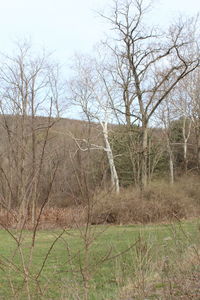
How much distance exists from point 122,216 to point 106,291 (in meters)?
12.4

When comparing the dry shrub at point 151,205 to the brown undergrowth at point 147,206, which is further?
the dry shrub at point 151,205

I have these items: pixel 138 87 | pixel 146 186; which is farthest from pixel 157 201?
pixel 138 87

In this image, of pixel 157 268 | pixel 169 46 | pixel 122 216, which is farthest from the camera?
pixel 169 46

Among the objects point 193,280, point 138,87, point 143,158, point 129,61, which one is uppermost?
point 129,61

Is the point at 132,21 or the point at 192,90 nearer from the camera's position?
the point at 132,21

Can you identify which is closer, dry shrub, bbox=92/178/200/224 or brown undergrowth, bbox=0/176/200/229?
brown undergrowth, bbox=0/176/200/229

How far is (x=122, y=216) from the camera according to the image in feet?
57.8

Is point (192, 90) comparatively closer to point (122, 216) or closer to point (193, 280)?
point (122, 216)

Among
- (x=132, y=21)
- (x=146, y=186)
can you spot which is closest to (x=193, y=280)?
(x=146, y=186)

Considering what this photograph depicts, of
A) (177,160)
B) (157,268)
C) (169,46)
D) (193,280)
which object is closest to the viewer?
(193,280)

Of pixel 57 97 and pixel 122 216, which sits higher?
pixel 57 97

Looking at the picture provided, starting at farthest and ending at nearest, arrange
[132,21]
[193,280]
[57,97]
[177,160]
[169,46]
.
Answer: [177,160]
[57,97]
[132,21]
[169,46]
[193,280]

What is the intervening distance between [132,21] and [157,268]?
19046 millimetres

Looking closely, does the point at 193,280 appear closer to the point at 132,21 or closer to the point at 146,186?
the point at 146,186
